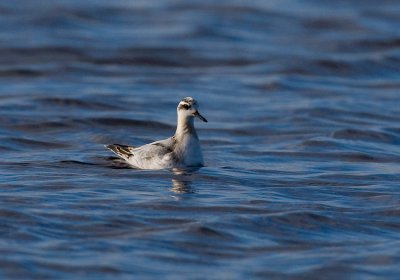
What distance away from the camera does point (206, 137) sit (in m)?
21.8

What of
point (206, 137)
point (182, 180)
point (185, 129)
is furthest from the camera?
point (206, 137)

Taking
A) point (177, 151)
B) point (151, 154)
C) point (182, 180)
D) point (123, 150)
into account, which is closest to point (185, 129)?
point (177, 151)

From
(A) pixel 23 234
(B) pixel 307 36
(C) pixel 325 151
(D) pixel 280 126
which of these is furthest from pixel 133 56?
(A) pixel 23 234

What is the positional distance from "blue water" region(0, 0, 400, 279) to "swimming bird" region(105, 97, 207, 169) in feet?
0.69

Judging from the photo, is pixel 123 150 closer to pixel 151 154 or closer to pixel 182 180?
pixel 151 154

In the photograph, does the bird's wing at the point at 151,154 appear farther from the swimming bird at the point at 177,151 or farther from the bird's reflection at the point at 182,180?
the bird's reflection at the point at 182,180

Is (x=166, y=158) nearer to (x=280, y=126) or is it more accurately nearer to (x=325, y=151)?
(x=325, y=151)

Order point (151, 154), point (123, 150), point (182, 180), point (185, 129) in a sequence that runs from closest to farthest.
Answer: point (182, 180) → point (151, 154) → point (185, 129) → point (123, 150)

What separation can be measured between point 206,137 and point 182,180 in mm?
4705

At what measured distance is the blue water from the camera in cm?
1337

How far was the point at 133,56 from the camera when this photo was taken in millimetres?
31781

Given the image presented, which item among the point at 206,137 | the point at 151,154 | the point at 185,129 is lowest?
the point at 206,137

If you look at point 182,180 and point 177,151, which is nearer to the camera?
point 182,180

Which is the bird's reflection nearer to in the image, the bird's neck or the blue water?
the blue water
